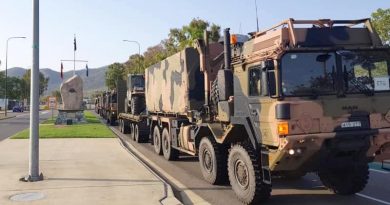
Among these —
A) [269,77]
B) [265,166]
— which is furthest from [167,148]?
[269,77]

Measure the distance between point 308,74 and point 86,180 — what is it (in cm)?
559

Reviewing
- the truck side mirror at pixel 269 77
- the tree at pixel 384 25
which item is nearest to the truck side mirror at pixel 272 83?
the truck side mirror at pixel 269 77

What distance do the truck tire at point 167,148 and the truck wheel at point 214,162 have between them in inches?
161

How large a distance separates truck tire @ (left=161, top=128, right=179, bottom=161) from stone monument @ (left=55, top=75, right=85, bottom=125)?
69.3 ft

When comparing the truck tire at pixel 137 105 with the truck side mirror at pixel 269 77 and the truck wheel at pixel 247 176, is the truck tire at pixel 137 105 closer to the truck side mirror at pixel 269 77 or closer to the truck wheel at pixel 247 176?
the truck wheel at pixel 247 176

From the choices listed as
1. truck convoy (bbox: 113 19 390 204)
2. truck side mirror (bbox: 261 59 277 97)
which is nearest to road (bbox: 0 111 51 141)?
truck convoy (bbox: 113 19 390 204)

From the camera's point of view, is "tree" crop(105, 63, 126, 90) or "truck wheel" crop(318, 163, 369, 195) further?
"tree" crop(105, 63, 126, 90)

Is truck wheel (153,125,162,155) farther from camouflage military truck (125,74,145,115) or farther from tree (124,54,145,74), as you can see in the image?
tree (124,54,145,74)

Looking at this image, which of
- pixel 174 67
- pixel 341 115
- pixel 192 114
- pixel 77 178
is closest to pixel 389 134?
pixel 341 115

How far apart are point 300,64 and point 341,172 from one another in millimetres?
2884

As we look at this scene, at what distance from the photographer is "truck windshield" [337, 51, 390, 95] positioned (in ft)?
24.7

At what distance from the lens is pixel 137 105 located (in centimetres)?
2262

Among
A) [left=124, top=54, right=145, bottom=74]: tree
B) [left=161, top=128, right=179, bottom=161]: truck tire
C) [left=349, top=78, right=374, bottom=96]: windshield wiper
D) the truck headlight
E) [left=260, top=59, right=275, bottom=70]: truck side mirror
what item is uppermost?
[left=124, top=54, right=145, bottom=74]: tree

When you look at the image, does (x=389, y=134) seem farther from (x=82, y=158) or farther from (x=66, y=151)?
(x=66, y=151)
